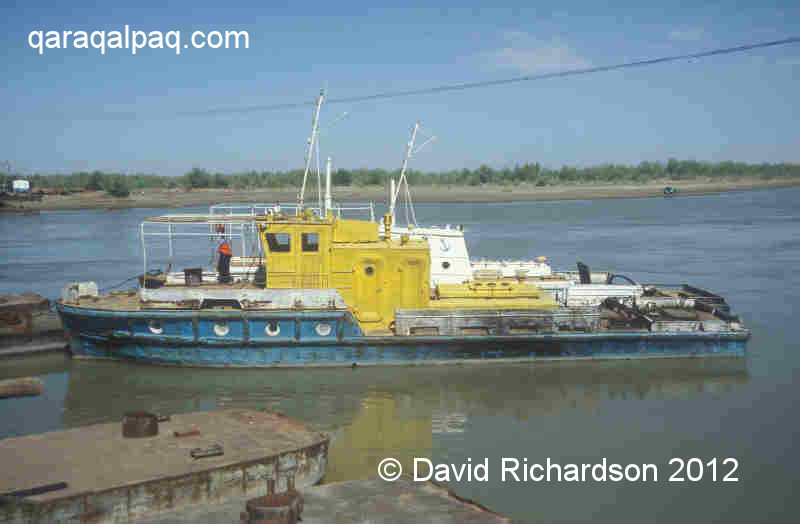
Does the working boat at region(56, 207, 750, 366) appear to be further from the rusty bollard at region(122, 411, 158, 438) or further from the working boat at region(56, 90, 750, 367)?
the rusty bollard at region(122, 411, 158, 438)

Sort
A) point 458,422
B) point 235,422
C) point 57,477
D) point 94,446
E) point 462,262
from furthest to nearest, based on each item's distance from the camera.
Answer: point 462,262 < point 458,422 < point 235,422 < point 94,446 < point 57,477

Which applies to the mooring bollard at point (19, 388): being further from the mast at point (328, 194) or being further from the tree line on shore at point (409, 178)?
the tree line on shore at point (409, 178)

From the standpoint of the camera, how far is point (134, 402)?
1379cm

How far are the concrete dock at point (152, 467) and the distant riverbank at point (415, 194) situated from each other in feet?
223

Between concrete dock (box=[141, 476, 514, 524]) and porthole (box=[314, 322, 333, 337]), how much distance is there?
7.48 meters

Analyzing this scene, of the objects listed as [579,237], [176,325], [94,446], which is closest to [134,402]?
[176,325]

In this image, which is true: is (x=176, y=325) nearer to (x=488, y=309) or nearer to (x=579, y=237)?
(x=488, y=309)

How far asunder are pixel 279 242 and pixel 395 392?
4409mm

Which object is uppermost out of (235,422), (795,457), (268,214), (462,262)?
(268,214)

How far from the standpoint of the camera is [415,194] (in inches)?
3752

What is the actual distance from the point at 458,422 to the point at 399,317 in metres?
3.18

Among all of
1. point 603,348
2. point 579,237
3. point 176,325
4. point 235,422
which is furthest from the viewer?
point 579,237

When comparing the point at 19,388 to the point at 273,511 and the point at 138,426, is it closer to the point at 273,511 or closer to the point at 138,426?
the point at 273,511

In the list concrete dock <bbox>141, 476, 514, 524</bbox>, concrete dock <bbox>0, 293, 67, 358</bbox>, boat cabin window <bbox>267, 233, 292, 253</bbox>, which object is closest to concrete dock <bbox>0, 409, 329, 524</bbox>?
concrete dock <bbox>141, 476, 514, 524</bbox>
